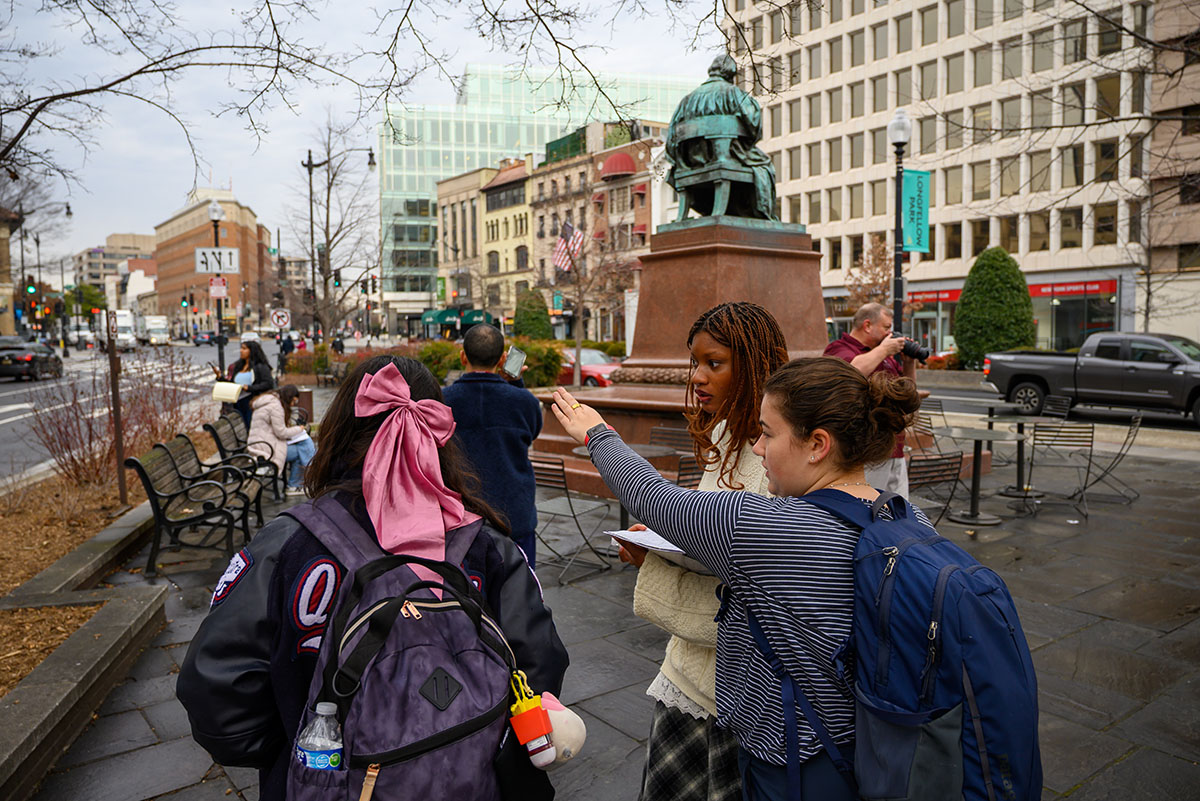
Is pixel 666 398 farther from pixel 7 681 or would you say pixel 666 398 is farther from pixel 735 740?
pixel 735 740

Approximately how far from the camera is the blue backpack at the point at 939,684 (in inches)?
60.1

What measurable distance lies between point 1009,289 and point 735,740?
110 ft

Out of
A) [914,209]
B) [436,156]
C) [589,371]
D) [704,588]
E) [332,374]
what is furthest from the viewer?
[436,156]

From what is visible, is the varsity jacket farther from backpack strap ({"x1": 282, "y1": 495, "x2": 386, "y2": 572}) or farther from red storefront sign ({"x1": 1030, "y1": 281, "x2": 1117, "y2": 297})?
red storefront sign ({"x1": 1030, "y1": 281, "x2": 1117, "y2": 297})

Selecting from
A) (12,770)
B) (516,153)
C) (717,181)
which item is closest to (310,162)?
(717,181)

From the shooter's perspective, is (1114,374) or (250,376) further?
(1114,374)

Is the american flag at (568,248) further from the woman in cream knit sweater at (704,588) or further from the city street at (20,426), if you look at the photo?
the woman in cream knit sweater at (704,588)

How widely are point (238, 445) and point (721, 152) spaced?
22.1 ft

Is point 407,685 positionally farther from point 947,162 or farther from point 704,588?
point 947,162

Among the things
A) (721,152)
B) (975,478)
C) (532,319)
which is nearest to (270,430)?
(721,152)

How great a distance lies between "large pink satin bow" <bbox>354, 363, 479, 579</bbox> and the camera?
179cm

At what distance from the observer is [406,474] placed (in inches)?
73.5

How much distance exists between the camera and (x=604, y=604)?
593 centimetres

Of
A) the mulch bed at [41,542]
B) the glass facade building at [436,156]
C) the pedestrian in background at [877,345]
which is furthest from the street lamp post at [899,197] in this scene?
the glass facade building at [436,156]
